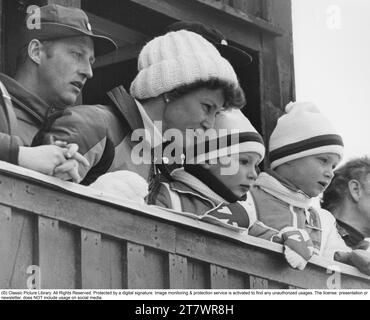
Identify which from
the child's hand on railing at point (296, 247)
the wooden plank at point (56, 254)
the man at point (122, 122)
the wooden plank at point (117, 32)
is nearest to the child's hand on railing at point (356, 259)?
the child's hand on railing at point (296, 247)

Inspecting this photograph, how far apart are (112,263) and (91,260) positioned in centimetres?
14

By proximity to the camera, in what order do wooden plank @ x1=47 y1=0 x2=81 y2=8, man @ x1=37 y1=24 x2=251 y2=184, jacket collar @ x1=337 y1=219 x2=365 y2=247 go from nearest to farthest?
man @ x1=37 y1=24 x2=251 y2=184 → wooden plank @ x1=47 y1=0 x2=81 y2=8 → jacket collar @ x1=337 y1=219 x2=365 y2=247

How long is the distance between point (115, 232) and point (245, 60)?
1.71 m

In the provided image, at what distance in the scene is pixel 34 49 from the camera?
6.06 metres

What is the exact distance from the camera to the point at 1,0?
6.99 m

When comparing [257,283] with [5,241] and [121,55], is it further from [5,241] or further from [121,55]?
[121,55]

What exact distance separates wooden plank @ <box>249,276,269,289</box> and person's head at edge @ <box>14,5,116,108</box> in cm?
98

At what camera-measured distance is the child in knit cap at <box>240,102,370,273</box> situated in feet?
21.9

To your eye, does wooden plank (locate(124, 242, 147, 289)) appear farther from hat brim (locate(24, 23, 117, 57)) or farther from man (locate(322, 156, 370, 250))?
man (locate(322, 156, 370, 250))

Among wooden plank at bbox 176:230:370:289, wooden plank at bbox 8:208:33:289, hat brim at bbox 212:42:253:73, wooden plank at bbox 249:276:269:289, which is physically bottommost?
wooden plank at bbox 8:208:33:289

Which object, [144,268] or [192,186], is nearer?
[144,268]

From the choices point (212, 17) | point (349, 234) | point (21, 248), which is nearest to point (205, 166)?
point (349, 234)

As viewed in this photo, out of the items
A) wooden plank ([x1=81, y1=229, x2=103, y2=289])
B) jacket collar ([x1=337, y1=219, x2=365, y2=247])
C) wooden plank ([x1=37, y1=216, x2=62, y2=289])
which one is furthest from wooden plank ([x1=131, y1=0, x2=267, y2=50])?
wooden plank ([x1=37, y1=216, x2=62, y2=289])
